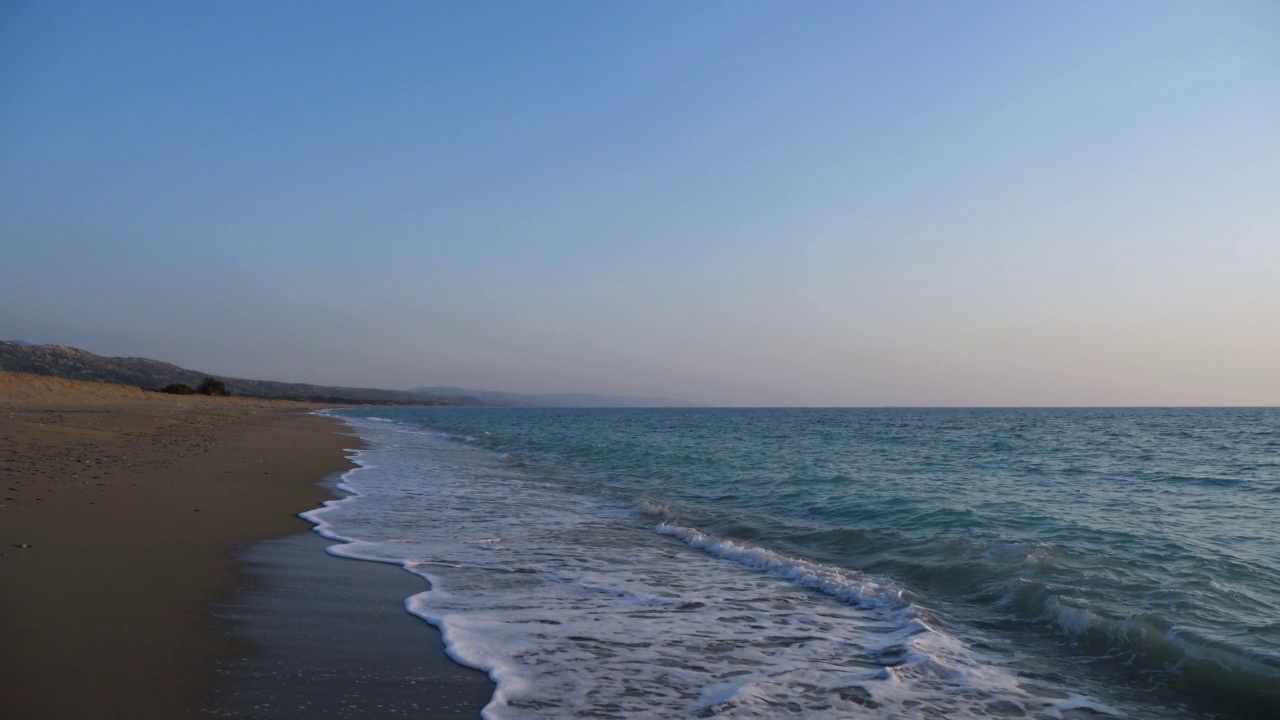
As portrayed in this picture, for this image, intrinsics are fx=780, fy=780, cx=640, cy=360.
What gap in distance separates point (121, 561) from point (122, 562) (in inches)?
2.3

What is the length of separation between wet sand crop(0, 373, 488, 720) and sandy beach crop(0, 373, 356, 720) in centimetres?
1

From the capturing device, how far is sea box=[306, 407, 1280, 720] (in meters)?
5.23

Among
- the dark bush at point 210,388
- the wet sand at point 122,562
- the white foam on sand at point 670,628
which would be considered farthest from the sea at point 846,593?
the dark bush at point 210,388

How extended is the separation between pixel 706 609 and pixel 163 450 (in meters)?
16.1

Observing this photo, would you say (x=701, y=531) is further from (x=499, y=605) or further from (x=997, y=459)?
(x=997, y=459)

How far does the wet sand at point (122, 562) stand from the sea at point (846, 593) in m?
1.53

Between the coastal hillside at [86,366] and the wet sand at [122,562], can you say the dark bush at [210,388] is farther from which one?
the wet sand at [122,562]

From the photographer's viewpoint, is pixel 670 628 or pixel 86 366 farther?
pixel 86 366

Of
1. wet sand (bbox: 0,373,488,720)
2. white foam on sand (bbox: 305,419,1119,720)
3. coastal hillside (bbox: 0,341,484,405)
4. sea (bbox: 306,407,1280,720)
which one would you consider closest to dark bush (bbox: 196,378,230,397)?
coastal hillside (bbox: 0,341,484,405)

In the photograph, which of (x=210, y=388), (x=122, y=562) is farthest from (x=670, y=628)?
(x=210, y=388)

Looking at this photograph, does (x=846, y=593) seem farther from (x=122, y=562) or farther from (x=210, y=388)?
(x=210, y=388)

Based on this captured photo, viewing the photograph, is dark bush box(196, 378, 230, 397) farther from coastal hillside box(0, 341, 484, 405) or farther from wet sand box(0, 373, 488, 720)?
wet sand box(0, 373, 488, 720)

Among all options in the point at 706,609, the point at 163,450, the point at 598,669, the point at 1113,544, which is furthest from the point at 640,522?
the point at 163,450

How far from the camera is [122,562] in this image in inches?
289
